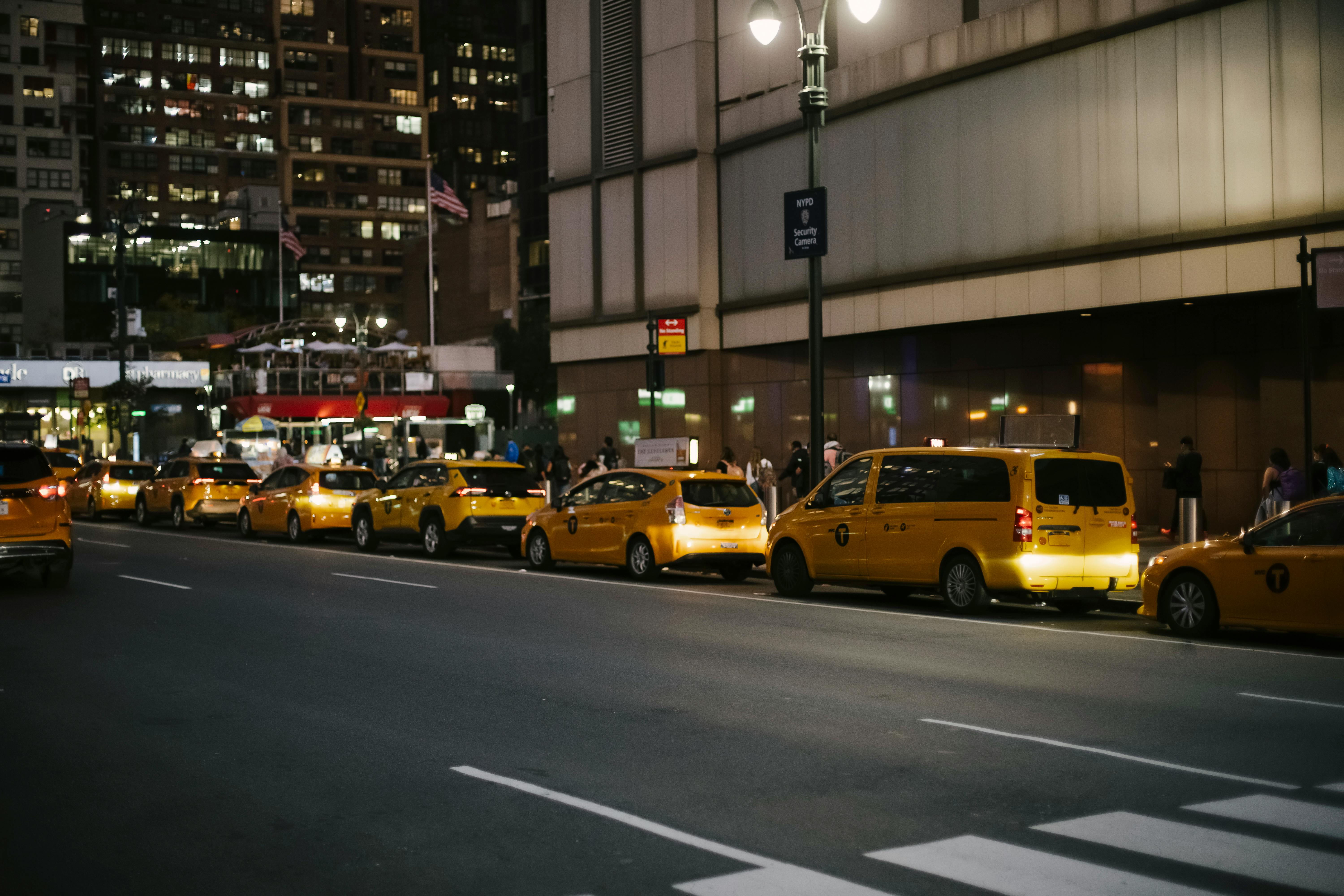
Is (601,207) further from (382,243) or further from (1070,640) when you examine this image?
(382,243)

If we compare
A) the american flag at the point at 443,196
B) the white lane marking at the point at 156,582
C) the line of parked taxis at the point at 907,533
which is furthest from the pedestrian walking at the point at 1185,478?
the american flag at the point at 443,196

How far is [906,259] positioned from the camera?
1164 inches

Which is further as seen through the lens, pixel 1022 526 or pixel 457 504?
pixel 457 504

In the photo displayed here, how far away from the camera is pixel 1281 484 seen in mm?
19828

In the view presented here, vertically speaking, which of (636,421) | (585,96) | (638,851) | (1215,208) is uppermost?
(585,96)

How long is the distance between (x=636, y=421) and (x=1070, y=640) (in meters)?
24.9

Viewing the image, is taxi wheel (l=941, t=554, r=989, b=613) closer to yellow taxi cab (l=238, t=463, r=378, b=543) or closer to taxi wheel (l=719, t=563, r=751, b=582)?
taxi wheel (l=719, t=563, r=751, b=582)

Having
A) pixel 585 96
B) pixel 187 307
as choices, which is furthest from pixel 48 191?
pixel 585 96

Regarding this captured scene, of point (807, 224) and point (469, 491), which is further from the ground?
point (807, 224)

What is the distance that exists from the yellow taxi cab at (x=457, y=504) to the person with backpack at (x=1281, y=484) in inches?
463

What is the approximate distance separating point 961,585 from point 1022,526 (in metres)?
1.07

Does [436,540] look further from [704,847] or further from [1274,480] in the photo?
[704,847]

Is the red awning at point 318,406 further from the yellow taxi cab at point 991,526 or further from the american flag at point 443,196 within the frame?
the yellow taxi cab at point 991,526

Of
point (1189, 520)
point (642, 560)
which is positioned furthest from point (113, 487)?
point (1189, 520)
